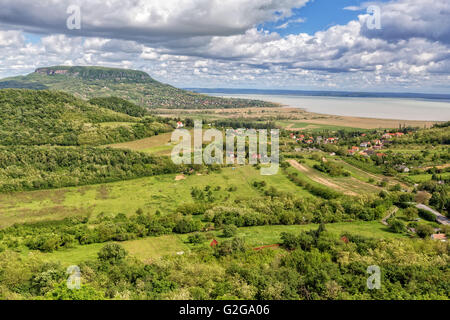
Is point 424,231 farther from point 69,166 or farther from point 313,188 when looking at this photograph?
point 69,166

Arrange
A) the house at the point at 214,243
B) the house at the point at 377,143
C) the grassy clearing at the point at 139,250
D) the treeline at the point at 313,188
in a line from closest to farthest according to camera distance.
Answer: the grassy clearing at the point at 139,250 < the house at the point at 214,243 < the treeline at the point at 313,188 < the house at the point at 377,143

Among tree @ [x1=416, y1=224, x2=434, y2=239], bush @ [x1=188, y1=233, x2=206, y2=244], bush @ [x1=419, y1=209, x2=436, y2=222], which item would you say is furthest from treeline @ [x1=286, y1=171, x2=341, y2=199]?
bush @ [x1=188, y1=233, x2=206, y2=244]

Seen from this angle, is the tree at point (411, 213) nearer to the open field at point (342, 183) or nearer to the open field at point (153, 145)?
the open field at point (342, 183)

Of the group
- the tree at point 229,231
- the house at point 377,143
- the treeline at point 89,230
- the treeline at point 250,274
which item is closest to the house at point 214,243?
the treeline at point 250,274

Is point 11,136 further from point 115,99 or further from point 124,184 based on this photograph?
point 115,99

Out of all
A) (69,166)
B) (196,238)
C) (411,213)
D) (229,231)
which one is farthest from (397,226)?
(69,166)

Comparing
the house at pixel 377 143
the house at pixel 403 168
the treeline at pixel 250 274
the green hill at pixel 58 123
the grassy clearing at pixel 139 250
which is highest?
the green hill at pixel 58 123

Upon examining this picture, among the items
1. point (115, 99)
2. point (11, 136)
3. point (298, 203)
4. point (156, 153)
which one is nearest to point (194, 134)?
point (156, 153)
